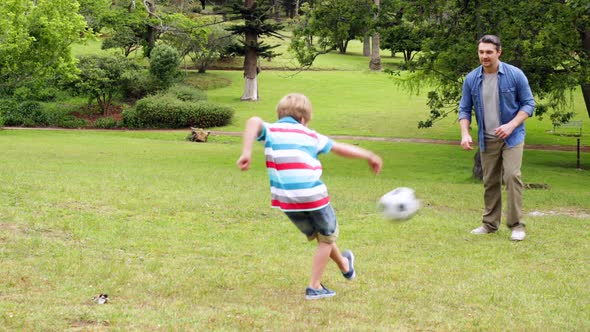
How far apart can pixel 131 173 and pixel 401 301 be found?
11.5m

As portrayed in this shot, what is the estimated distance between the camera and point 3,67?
34875 mm

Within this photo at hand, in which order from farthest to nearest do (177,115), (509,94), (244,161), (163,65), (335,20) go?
(163,65) < (177,115) < (335,20) < (509,94) < (244,161)

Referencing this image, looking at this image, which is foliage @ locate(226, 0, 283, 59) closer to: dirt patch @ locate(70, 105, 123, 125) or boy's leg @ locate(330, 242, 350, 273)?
dirt patch @ locate(70, 105, 123, 125)

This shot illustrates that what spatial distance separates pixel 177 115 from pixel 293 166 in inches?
1299

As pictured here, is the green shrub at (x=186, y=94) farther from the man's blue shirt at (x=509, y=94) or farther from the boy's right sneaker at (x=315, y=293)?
the boy's right sneaker at (x=315, y=293)

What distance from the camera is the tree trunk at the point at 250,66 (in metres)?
45.5

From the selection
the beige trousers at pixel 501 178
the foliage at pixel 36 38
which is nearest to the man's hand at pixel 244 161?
the beige trousers at pixel 501 178

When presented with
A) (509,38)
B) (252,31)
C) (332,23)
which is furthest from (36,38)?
(509,38)

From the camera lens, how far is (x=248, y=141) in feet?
18.2

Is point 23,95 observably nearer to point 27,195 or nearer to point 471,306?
point 27,195

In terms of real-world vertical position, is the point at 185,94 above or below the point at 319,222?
below

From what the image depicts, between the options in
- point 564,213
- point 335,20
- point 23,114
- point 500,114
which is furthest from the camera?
point 23,114

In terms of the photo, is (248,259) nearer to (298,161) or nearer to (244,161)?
(298,161)

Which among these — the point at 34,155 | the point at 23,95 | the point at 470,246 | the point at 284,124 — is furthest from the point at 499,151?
the point at 23,95
